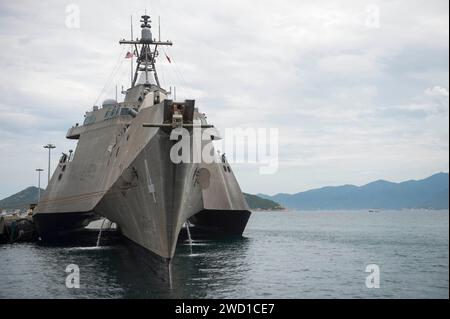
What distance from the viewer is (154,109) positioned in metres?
26.8

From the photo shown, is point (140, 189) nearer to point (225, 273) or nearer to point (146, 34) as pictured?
point (225, 273)

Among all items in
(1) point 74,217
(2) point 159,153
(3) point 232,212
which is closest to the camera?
(2) point 159,153

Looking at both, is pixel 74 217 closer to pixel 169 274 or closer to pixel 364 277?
pixel 169 274

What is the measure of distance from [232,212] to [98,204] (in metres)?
15.9

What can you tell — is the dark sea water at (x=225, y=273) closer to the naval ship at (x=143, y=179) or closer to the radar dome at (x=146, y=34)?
the naval ship at (x=143, y=179)

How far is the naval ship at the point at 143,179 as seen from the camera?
25.2 m

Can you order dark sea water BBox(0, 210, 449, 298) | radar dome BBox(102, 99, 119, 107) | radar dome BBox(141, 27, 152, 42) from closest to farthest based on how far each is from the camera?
dark sea water BBox(0, 210, 449, 298)
radar dome BBox(102, 99, 119, 107)
radar dome BBox(141, 27, 152, 42)

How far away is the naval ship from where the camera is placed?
82.7 feet

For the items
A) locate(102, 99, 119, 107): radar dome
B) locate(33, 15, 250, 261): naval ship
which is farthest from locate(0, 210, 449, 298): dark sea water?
locate(102, 99, 119, 107): radar dome

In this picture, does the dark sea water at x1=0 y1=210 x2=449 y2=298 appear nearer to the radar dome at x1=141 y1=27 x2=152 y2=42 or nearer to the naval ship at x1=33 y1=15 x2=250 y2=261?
the naval ship at x1=33 y1=15 x2=250 y2=261

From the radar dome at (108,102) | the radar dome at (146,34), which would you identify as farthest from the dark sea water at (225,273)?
the radar dome at (146,34)

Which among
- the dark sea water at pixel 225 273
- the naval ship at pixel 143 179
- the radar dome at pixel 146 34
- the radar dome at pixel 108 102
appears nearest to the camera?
the dark sea water at pixel 225 273

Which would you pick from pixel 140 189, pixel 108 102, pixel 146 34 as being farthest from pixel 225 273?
pixel 146 34

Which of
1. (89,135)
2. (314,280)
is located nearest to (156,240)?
(314,280)
